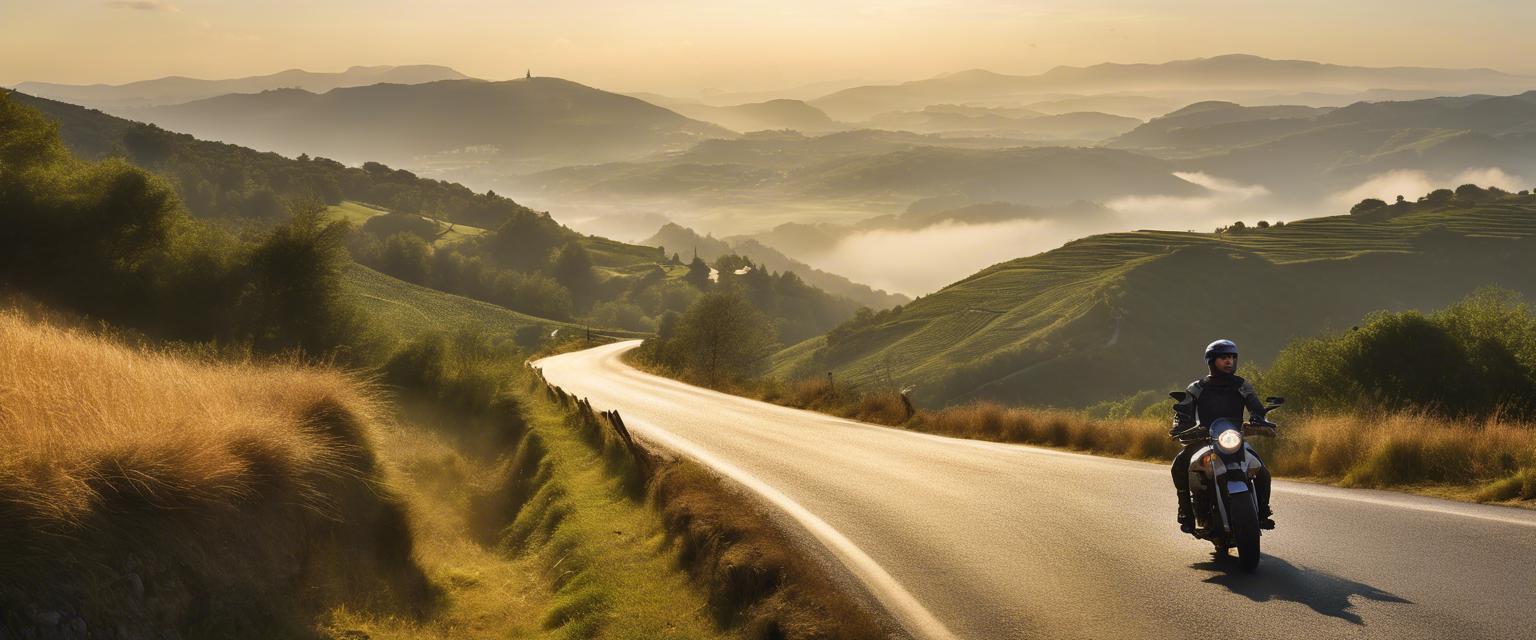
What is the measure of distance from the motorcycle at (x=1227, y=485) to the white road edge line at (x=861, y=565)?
8.93 feet

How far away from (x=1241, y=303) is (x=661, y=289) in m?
100

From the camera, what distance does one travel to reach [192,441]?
990cm

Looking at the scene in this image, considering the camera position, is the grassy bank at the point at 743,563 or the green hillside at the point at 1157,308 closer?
the grassy bank at the point at 743,563

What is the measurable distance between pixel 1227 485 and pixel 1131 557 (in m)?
1.11

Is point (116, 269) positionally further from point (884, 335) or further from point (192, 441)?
point (884, 335)

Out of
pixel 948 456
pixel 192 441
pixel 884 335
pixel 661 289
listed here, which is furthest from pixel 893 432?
pixel 661 289

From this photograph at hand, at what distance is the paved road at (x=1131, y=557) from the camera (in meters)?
7.28

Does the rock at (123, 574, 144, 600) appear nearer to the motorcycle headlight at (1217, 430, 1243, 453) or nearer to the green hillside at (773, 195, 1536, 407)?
the motorcycle headlight at (1217, 430, 1243, 453)

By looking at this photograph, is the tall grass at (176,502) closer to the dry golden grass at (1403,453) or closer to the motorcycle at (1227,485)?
the motorcycle at (1227,485)

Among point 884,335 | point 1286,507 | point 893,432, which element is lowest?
point 884,335

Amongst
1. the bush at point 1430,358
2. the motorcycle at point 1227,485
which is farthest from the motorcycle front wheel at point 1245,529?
the bush at point 1430,358

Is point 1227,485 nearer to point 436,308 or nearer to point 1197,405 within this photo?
point 1197,405

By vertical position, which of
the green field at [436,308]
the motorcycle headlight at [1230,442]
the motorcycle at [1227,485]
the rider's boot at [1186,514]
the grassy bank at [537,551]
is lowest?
the green field at [436,308]

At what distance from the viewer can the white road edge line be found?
7934 millimetres
